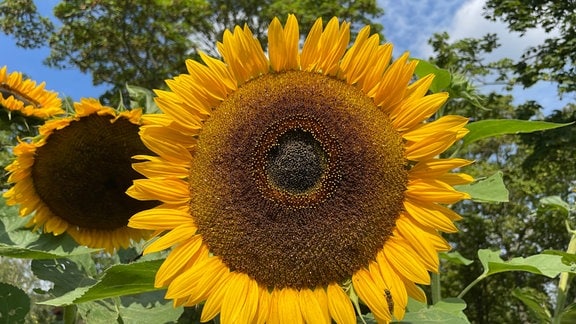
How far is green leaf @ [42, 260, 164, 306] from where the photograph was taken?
3.78 feet

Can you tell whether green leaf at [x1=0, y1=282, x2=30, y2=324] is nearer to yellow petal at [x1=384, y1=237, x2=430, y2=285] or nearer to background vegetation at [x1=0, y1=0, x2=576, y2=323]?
yellow petal at [x1=384, y1=237, x2=430, y2=285]

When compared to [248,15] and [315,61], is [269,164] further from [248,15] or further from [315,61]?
[248,15]

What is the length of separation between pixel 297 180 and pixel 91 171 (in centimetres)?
83

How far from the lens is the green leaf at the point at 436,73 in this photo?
5.16 feet

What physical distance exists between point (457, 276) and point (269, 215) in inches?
601

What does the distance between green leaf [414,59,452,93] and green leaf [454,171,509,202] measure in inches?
10.1

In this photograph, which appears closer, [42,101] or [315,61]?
[315,61]

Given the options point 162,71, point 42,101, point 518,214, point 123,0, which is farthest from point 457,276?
point 42,101

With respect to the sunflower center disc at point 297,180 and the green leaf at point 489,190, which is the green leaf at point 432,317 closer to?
the sunflower center disc at point 297,180

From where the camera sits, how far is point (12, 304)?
5.98 ft

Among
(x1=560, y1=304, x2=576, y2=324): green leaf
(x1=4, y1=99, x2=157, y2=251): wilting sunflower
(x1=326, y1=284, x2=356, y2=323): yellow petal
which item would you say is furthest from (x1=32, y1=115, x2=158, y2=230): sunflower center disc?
(x1=560, y1=304, x2=576, y2=324): green leaf

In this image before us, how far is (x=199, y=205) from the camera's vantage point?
130 cm

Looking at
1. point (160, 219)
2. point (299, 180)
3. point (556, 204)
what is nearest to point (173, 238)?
point (160, 219)

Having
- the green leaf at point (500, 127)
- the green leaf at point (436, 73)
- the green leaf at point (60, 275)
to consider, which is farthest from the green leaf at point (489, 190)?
the green leaf at point (60, 275)
